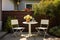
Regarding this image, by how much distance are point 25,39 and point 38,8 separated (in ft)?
7.79

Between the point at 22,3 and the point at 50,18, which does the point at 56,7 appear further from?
the point at 22,3

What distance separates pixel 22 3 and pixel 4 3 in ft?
11.2

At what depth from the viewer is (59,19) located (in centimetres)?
980

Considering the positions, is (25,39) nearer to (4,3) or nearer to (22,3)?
(4,3)

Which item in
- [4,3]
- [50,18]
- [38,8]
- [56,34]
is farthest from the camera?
[4,3]

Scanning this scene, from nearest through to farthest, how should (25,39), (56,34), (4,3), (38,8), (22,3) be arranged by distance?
(25,39)
(56,34)
(38,8)
(4,3)
(22,3)

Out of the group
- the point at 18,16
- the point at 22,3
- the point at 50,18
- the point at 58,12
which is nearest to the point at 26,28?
the point at 18,16

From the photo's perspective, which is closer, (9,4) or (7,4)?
(7,4)

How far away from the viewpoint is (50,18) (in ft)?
32.6

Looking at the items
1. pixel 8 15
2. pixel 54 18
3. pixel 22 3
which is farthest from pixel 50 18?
pixel 22 3

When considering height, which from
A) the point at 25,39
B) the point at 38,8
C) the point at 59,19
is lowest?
the point at 25,39

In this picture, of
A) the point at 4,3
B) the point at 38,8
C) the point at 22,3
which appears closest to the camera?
the point at 38,8

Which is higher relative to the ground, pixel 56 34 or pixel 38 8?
pixel 38 8

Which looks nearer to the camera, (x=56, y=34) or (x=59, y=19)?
(x=56, y=34)
